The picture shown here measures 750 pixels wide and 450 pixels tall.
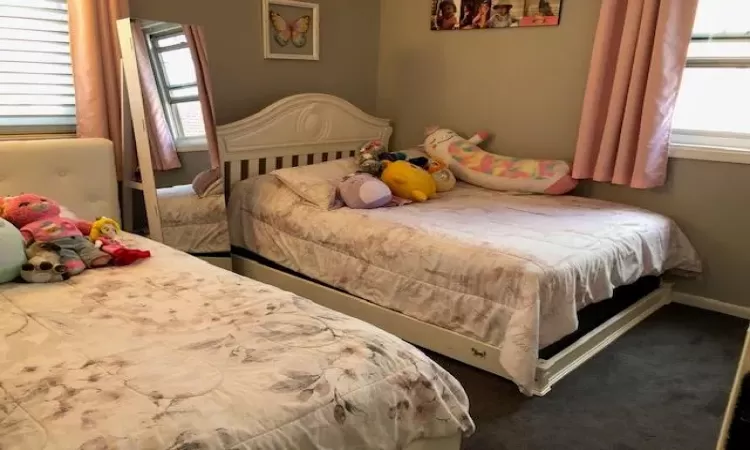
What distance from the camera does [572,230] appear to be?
2.69 meters

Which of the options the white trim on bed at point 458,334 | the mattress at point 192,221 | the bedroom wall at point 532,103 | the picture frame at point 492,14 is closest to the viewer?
the white trim on bed at point 458,334

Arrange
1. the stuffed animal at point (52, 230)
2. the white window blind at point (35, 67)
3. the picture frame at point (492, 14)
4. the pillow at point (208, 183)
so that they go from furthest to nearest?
the picture frame at point (492, 14) → the pillow at point (208, 183) → the white window blind at point (35, 67) → the stuffed animal at point (52, 230)

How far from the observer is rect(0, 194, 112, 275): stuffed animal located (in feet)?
6.56

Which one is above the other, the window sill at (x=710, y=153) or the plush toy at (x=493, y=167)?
the window sill at (x=710, y=153)

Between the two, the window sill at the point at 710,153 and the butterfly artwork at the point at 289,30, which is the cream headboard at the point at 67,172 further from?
the window sill at the point at 710,153

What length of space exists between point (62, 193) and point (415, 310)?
164 cm

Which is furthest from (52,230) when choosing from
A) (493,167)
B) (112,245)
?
(493,167)

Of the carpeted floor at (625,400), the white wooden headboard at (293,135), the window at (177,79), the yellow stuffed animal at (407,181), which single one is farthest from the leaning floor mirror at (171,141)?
the carpeted floor at (625,400)

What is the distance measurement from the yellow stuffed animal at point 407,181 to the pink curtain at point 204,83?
0.92 meters

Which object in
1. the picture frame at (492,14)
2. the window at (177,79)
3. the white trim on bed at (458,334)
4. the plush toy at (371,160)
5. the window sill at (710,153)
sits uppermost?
the picture frame at (492,14)

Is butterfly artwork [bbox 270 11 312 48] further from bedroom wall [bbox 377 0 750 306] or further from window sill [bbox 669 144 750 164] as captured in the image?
window sill [bbox 669 144 750 164]

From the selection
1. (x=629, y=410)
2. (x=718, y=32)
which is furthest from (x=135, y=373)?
(x=718, y=32)

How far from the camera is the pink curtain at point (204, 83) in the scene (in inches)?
116

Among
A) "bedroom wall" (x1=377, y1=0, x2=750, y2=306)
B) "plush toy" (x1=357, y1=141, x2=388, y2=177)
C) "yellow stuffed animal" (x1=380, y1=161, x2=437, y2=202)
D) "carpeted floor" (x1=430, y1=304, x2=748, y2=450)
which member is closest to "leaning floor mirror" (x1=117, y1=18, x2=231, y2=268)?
"plush toy" (x1=357, y1=141, x2=388, y2=177)
